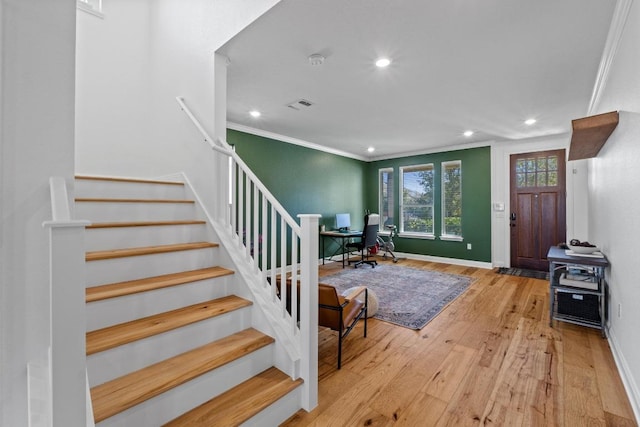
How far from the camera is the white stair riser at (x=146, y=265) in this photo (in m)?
1.74

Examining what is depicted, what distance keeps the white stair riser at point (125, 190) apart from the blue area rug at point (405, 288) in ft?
8.19

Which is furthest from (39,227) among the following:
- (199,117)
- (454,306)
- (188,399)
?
(454,306)

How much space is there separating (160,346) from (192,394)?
314 millimetres

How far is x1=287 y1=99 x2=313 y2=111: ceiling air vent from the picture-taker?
362 cm

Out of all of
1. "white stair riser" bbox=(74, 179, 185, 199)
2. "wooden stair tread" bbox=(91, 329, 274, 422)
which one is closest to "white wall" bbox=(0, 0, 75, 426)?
"wooden stair tread" bbox=(91, 329, 274, 422)

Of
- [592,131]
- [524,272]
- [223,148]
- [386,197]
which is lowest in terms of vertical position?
[524,272]

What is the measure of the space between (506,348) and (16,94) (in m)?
3.49

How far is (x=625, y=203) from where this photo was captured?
76.4 inches

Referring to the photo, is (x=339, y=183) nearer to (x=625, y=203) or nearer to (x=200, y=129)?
(x=200, y=129)

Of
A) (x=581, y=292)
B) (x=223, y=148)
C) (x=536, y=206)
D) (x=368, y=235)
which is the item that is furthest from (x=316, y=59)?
(x=536, y=206)

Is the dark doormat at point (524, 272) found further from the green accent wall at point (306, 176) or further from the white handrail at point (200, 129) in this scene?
the white handrail at point (200, 129)

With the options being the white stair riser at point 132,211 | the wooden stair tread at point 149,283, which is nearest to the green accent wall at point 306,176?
the white stair riser at point 132,211

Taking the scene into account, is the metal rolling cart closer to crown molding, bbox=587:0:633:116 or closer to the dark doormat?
crown molding, bbox=587:0:633:116

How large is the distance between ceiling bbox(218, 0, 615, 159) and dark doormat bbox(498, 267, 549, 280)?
247 cm
